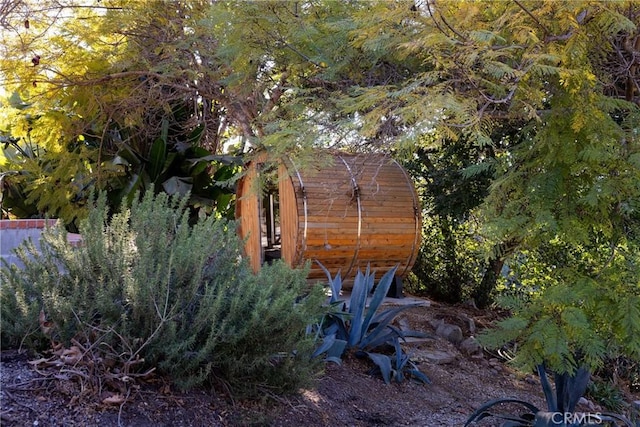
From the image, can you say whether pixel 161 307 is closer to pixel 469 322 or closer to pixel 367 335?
pixel 367 335

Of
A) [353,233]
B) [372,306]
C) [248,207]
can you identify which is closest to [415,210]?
[353,233]

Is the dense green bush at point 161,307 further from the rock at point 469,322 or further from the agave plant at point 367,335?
the rock at point 469,322

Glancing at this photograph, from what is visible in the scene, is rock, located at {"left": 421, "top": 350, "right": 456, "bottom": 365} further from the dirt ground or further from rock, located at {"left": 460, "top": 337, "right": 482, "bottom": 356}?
rock, located at {"left": 460, "top": 337, "right": 482, "bottom": 356}

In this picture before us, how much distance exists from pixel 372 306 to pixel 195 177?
4.73 metres

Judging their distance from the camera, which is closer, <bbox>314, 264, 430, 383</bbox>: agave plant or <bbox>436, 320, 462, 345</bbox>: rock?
<bbox>314, 264, 430, 383</bbox>: agave plant

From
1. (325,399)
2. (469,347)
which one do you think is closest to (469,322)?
(469,347)

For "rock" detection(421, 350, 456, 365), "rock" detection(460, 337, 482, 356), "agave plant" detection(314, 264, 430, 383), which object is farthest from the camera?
"rock" detection(460, 337, 482, 356)

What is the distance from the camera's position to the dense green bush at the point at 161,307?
2.74 metres

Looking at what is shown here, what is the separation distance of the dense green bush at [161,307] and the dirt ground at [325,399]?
12 centimetres

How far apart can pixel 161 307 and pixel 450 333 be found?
419 centimetres

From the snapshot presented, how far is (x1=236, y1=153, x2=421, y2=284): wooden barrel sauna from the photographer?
7.13 metres

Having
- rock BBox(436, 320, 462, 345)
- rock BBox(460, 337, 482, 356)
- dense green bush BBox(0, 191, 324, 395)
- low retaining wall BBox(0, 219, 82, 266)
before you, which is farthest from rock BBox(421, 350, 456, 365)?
low retaining wall BBox(0, 219, 82, 266)

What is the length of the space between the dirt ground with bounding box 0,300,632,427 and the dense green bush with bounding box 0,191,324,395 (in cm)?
12

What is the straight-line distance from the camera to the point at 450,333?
6.28 meters
